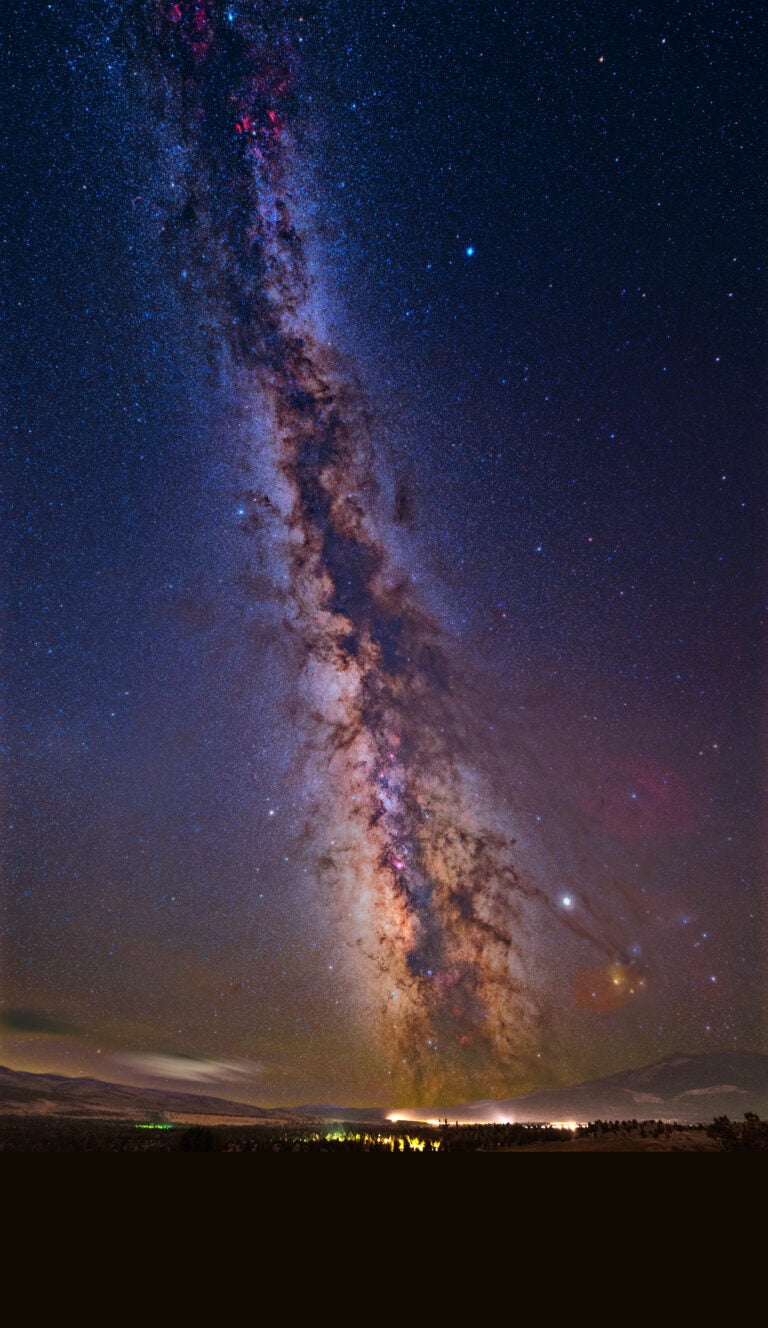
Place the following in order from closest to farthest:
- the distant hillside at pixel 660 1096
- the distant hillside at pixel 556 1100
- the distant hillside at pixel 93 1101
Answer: the distant hillside at pixel 93 1101
the distant hillside at pixel 556 1100
the distant hillside at pixel 660 1096

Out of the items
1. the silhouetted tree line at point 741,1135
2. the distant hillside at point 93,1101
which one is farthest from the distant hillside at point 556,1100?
the silhouetted tree line at point 741,1135

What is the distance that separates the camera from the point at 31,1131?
45.9m

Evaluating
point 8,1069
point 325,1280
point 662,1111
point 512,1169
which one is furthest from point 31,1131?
point 662,1111

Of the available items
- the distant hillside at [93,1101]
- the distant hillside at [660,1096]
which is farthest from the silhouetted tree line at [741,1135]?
the distant hillside at [660,1096]

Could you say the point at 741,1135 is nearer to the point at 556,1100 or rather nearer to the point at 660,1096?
the point at 556,1100

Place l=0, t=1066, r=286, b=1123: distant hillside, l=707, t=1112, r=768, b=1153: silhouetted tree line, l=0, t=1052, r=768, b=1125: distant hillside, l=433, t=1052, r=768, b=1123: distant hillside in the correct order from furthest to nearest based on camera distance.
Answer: l=433, t=1052, r=768, b=1123: distant hillside → l=0, t=1052, r=768, b=1125: distant hillside → l=0, t=1066, r=286, b=1123: distant hillside → l=707, t=1112, r=768, b=1153: silhouetted tree line

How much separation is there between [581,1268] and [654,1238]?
77.3 inches

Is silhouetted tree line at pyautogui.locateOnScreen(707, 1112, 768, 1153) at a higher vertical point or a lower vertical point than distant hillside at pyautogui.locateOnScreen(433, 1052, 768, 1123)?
higher

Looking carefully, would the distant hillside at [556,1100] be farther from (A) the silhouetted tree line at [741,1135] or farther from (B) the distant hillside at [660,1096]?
(A) the silhouetted tree line at [741,1135]

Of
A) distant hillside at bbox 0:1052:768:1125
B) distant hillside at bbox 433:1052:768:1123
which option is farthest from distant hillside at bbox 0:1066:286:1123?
distant hillside at bbox 433:1052:768:1123

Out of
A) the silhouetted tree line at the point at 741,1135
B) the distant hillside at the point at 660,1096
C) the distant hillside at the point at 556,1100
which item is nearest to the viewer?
the silhouetted tree line at the point at 741,1135

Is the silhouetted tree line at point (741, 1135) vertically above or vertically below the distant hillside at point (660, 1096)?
above

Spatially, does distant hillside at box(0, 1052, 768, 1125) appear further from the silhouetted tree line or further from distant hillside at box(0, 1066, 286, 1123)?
the silhouetted tree line

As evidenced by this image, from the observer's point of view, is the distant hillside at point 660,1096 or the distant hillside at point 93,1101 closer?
the distant hillside at point 93,1101
